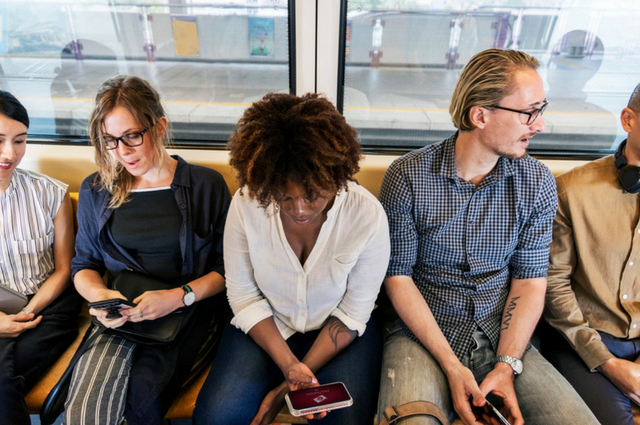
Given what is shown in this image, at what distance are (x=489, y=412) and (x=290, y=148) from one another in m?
1.12

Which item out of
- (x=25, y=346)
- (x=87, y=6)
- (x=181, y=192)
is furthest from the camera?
(x=87, y=6)

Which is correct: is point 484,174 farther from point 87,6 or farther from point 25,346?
point 87,6

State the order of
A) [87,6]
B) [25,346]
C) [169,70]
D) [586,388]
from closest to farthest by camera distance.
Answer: [586,388] → [25,346] → [87,6] → [169,70]

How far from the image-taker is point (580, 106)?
9.25ft

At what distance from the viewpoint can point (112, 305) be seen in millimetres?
1488

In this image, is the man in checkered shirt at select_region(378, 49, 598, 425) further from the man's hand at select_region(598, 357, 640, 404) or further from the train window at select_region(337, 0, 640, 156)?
the train window at select_region(337, 0, 640, 156)

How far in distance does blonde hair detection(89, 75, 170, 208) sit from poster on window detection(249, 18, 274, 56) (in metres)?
0.80

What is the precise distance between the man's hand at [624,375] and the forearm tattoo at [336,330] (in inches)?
37.4

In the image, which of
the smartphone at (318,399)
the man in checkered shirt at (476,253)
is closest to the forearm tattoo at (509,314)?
the man in checkered shirt at (476,253)

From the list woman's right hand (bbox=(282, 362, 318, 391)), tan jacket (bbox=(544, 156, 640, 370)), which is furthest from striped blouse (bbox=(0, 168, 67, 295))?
tan jacket (bbox=(544, 156, 640, 370))

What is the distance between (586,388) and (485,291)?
49 centimetres

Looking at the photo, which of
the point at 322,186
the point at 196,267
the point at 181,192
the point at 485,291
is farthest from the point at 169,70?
the point at 485,291

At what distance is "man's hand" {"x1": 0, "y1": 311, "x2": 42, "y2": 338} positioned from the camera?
1605mm

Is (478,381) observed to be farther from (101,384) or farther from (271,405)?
(101,384)
